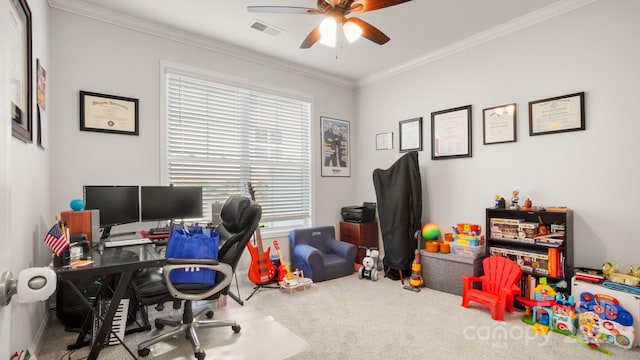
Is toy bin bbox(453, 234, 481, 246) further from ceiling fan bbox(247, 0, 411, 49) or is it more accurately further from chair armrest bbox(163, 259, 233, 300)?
chair armrest bbox(163, 259, 233, 300)

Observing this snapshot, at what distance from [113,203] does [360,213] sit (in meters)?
2.95

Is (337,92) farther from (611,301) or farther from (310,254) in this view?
(611,301)

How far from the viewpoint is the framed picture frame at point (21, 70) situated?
1540mm

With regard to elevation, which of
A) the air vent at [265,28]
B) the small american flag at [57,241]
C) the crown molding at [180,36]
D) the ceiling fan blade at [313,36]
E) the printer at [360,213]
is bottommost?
the printer at [360,213]

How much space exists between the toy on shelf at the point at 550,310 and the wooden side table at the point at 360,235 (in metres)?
1.97

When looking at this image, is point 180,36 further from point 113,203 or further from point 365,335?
point 365,335

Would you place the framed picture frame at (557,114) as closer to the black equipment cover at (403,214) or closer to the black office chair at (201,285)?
the black equipment cover at (403,214)

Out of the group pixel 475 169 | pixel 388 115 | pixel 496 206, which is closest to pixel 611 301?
pixel 496 206

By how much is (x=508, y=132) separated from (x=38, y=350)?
4404mm

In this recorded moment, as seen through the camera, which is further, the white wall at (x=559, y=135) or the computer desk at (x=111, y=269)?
the white wall at (x=559, y=135)

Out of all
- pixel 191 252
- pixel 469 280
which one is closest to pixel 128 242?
pixel 191 252

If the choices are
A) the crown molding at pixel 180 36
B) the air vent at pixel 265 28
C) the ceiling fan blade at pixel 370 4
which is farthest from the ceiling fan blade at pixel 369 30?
the crown molding at pixel 180 36

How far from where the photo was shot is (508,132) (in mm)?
3146

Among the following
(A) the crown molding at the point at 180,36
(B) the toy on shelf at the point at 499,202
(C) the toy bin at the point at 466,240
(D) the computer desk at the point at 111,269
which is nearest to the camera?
(D) the computer desk at the point at 111,269
